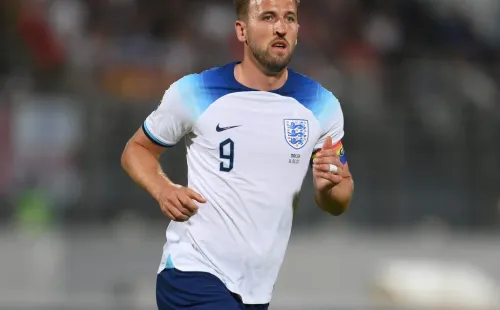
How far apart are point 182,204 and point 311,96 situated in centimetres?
91

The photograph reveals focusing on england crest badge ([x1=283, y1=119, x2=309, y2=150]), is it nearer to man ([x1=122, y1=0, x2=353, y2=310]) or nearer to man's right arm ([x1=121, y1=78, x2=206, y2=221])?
man ([x1=122, y1=0, x2=353, y2=310])

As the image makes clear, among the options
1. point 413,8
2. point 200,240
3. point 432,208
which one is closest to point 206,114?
point 200,240

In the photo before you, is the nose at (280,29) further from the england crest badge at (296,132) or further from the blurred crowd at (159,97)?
the blurred crowd at (159,97)

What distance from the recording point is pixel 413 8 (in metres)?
13.9

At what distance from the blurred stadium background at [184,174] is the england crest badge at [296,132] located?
5.33 meters

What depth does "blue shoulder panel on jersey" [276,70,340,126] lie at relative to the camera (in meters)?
5.14

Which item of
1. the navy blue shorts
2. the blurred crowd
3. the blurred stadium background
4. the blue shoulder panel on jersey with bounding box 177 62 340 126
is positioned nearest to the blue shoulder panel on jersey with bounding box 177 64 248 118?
the blue shoulder panel on jersey with bounding box 177 62 340 126

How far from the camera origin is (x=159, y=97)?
11.3 m

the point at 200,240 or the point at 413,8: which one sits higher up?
the point at 413,8

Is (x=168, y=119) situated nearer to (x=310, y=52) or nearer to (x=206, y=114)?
(x=206, y=114)

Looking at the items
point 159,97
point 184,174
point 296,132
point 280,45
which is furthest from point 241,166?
point 159,97

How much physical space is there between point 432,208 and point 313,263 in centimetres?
141

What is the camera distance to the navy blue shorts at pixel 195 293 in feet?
16.1

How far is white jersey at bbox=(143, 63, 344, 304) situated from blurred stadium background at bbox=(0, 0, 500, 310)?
518 cm
